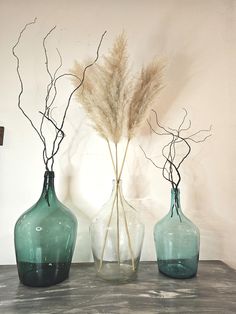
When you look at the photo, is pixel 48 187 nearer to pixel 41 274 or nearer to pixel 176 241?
pixel 41 274

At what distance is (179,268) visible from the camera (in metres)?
0.98

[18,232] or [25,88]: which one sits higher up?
[25,88]

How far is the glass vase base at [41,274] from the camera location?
0.86m

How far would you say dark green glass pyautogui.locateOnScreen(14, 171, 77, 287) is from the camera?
883 mm

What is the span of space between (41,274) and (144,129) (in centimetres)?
72

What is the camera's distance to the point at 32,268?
2.92ft

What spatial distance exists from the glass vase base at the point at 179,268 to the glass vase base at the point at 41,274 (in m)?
0.37

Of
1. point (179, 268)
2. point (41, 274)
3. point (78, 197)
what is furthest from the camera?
point (78, 197)

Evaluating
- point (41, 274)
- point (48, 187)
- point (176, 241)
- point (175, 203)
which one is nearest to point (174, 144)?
point (175, 203)

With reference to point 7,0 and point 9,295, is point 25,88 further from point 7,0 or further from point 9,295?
point 9,295

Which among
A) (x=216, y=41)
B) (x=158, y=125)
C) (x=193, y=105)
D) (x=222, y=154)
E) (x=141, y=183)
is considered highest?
(x=216, y=41)

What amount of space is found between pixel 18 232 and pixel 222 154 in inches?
36.5

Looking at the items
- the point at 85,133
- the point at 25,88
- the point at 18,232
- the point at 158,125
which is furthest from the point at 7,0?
the point at 18,232

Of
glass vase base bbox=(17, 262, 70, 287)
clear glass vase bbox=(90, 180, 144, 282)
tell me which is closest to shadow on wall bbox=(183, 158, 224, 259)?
clear glass vase bbox=(90, 180, 144, 282)
